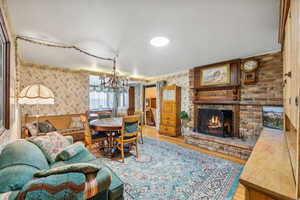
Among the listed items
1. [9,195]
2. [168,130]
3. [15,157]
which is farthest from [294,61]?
[168,130]

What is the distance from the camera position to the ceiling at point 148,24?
4.58 feet

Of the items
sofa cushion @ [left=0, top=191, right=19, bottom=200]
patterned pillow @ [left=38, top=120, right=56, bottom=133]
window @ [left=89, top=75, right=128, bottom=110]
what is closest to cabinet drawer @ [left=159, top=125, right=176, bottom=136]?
window @ [left=89, top=75, right=128, bottom=110]

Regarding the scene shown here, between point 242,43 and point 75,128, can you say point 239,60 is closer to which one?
point 242,43

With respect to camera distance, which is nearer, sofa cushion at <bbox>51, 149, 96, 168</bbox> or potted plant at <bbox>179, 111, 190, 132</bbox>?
sofa cushion at <bbox>51, 149, 96, 168</bbox>

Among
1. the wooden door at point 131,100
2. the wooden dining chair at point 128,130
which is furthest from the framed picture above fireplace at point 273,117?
the wooden door at point 131,100

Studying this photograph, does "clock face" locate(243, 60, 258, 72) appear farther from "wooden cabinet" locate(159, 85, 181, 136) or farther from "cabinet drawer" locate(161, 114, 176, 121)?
"cabinet drawer" locate(161, 114, 176, 121)

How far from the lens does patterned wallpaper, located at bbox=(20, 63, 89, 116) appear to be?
3624 mm

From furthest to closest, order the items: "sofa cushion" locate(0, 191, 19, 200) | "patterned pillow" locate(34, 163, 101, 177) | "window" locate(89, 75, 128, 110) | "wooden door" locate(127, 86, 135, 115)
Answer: "wooden door" locate(127, 86, 135, 115), "window" locate(89, 75, 128, 110), "patterned pillow" locate(34, 163, 101, 177), "sofa cushion" locate(0, 191, 19, 200)

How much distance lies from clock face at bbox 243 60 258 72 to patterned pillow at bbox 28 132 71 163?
158 inches

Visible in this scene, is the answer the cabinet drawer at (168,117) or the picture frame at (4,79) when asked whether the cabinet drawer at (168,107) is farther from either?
the picture frame at (4,79)

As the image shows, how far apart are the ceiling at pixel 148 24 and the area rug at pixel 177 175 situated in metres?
2.35

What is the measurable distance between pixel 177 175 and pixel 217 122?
1986 mm

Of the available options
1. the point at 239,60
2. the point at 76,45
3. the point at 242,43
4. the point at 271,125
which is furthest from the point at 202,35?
the point at 271,125

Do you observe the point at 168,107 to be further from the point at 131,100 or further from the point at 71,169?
the point at 71,169
